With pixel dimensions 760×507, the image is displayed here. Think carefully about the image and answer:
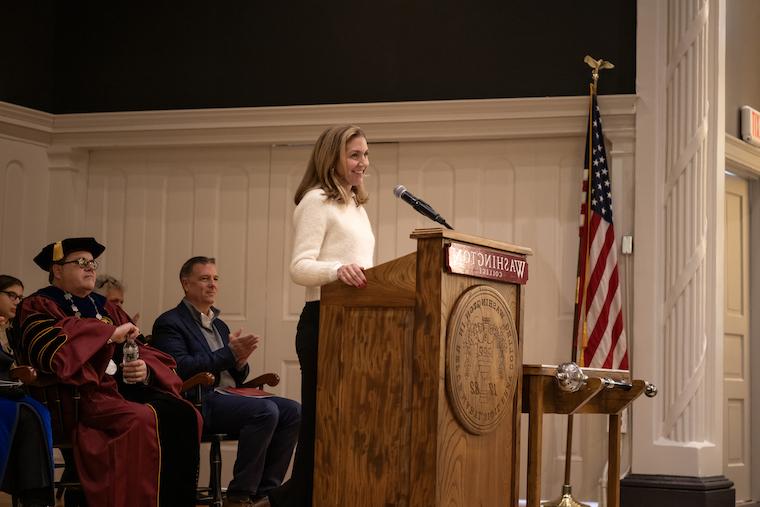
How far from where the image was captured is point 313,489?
324 cm

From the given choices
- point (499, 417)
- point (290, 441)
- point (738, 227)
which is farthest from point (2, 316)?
point (738, 227)

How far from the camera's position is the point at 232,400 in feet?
17.8

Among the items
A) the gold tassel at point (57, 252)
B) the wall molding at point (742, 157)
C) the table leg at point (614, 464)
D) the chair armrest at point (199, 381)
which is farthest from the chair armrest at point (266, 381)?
the wall molding at point (742, 157)

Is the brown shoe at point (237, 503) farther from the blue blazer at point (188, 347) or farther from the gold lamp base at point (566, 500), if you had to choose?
the gold lamp base at point (566, 500)

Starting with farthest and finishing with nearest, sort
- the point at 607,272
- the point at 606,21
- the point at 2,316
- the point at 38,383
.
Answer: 1. the point at 606,21
2. the point at 607,272
3. the point at 2,316
4. the point at 38,383

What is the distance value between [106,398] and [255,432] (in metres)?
0.87

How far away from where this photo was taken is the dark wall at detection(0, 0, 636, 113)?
21.5 feet

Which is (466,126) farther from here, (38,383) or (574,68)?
(38,383)

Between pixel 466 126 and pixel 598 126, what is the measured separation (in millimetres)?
831

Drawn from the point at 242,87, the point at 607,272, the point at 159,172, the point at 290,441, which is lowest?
the point at 290,441

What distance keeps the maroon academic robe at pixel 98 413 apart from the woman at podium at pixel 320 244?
138cm

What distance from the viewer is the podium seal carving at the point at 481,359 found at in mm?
3092

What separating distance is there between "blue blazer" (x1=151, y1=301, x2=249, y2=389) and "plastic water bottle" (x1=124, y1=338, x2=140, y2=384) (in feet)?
1.64

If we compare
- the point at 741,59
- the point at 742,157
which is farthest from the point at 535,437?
the point at 741,59
